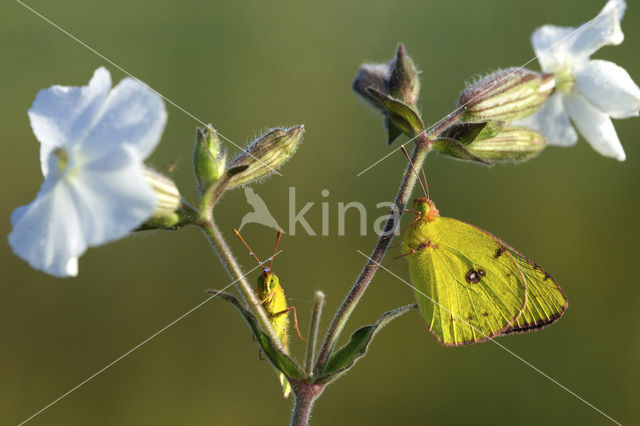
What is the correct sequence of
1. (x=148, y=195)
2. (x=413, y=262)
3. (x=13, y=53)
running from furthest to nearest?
1. (x=13, y=53)
2. (x=413, y=262)
3. (x=148, y=195)

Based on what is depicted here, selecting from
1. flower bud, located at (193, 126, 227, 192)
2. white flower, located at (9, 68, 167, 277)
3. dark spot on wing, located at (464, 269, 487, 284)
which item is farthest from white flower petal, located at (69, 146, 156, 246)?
dark spot on wing, located at (464, 269, 487, 284)

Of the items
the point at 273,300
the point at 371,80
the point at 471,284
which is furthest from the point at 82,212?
the point at 471,284

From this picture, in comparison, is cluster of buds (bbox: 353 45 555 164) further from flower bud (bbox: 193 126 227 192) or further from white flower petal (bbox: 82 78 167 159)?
white flower petal (bbox: 82 78 167 159)

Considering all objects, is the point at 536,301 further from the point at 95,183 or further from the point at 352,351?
the point at 95,183

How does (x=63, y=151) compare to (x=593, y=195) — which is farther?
(x=593, y=195)

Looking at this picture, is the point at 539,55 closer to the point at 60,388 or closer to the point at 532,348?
the point at 532,348

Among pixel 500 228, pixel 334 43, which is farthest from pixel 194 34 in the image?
pixel 500 228

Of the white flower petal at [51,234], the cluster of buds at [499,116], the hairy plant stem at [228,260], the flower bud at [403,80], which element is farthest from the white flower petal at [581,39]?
the white flower petal at [51,234]

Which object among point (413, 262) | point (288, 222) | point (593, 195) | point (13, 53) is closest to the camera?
point (413, 262)
